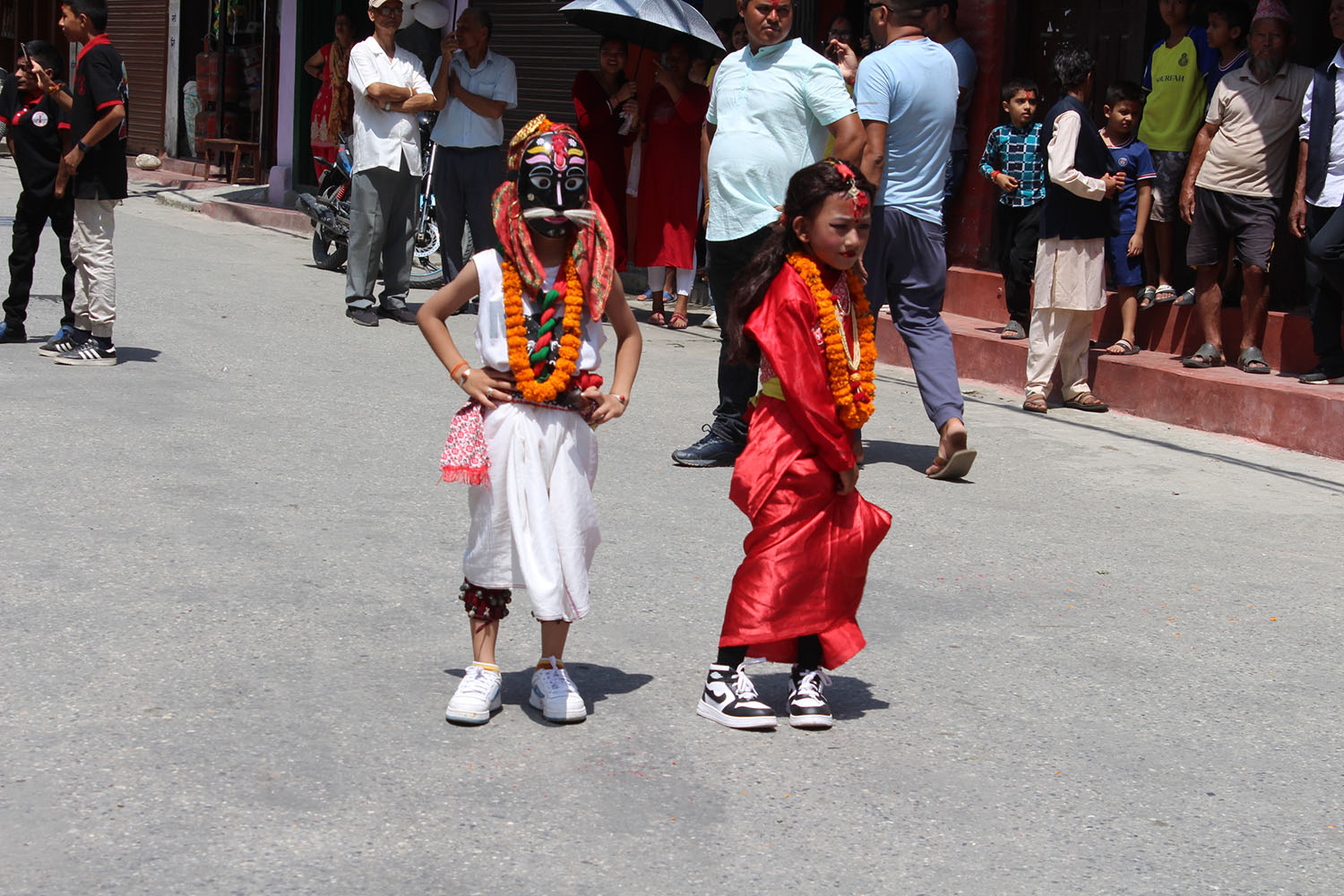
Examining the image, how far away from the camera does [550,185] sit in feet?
12.3

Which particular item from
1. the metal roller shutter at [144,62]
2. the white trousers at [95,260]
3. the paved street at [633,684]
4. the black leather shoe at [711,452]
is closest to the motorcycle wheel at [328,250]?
the white trousers at [95,260]

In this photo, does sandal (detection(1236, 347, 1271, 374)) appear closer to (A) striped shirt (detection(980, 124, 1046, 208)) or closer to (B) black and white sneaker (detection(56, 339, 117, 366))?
(A) striped shirt (detection(980, 124, 1046, 208))

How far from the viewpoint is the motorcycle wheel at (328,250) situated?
42.5ft

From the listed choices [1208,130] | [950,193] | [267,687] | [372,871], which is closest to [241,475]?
[267,687]

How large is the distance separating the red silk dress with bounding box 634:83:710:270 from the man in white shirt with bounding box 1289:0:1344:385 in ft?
15.1

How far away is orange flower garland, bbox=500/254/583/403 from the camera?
3717mm

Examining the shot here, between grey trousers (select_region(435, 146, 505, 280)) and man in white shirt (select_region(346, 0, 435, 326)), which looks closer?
man in white shirt (select_region(346, 0, 435, 326))

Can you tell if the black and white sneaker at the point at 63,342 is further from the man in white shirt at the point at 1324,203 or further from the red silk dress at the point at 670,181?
the man in white shirt at the point at 1324,203

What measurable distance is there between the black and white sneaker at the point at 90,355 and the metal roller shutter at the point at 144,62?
17.3m

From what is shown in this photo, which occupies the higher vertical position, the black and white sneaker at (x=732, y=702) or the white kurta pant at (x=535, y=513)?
the white kurta pant at (x=535, y=513)

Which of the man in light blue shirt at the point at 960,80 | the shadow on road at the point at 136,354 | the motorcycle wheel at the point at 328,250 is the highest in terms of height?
the man in light blue shirt at the point at 960,80

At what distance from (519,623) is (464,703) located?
0.82 metres

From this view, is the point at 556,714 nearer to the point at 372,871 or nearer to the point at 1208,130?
the point at 372,871

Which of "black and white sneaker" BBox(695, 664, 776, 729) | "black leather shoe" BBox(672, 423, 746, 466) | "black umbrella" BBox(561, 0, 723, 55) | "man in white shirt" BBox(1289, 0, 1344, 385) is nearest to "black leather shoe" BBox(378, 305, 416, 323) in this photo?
"black umbrella" BBox(561, 0, 723, 55)
